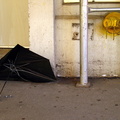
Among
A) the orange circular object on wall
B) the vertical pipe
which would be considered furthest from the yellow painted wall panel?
the orange circular object on wall

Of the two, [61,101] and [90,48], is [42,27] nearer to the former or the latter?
[90,48]

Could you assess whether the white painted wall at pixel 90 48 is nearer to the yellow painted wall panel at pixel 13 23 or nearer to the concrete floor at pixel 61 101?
the concrete floor at pixel 61 101

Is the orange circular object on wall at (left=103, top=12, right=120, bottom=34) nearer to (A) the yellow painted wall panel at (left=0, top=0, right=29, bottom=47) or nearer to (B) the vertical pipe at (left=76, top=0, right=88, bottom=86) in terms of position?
(B) the vertical pipe at (left=76, top=0, right=88, bottom=86)

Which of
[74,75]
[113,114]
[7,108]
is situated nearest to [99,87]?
[74,75]

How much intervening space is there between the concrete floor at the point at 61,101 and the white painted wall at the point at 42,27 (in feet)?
2.11

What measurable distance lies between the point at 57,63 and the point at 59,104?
1.46 m

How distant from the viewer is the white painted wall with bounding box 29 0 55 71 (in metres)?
5.46

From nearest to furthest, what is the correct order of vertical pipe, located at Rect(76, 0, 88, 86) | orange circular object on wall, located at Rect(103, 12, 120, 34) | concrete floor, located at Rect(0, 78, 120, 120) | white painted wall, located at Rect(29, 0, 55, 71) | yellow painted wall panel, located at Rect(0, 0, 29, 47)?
concrete floor, located at Rect(0, 78, 120, 120) < vertical pipe, located at Rect(76, 0, 88, 86) < orange circular object on wall, located at Rect(103, 12, 120, 34) < white painted wall, located at Rect(29, 0, 55, 71) < yellow painted wall panel, located at Rect(0, 0, 29, 47)

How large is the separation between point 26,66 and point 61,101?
1137mm

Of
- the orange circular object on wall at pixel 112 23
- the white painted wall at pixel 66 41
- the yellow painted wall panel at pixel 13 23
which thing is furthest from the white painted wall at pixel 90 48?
the yellow painted wall panel at pixel 13 23

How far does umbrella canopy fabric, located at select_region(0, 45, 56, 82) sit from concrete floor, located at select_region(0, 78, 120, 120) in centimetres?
14

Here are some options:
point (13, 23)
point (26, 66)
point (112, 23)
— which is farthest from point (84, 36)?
point (13, 23)

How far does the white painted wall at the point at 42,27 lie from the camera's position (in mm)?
5457

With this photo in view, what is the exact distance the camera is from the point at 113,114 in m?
4.04
